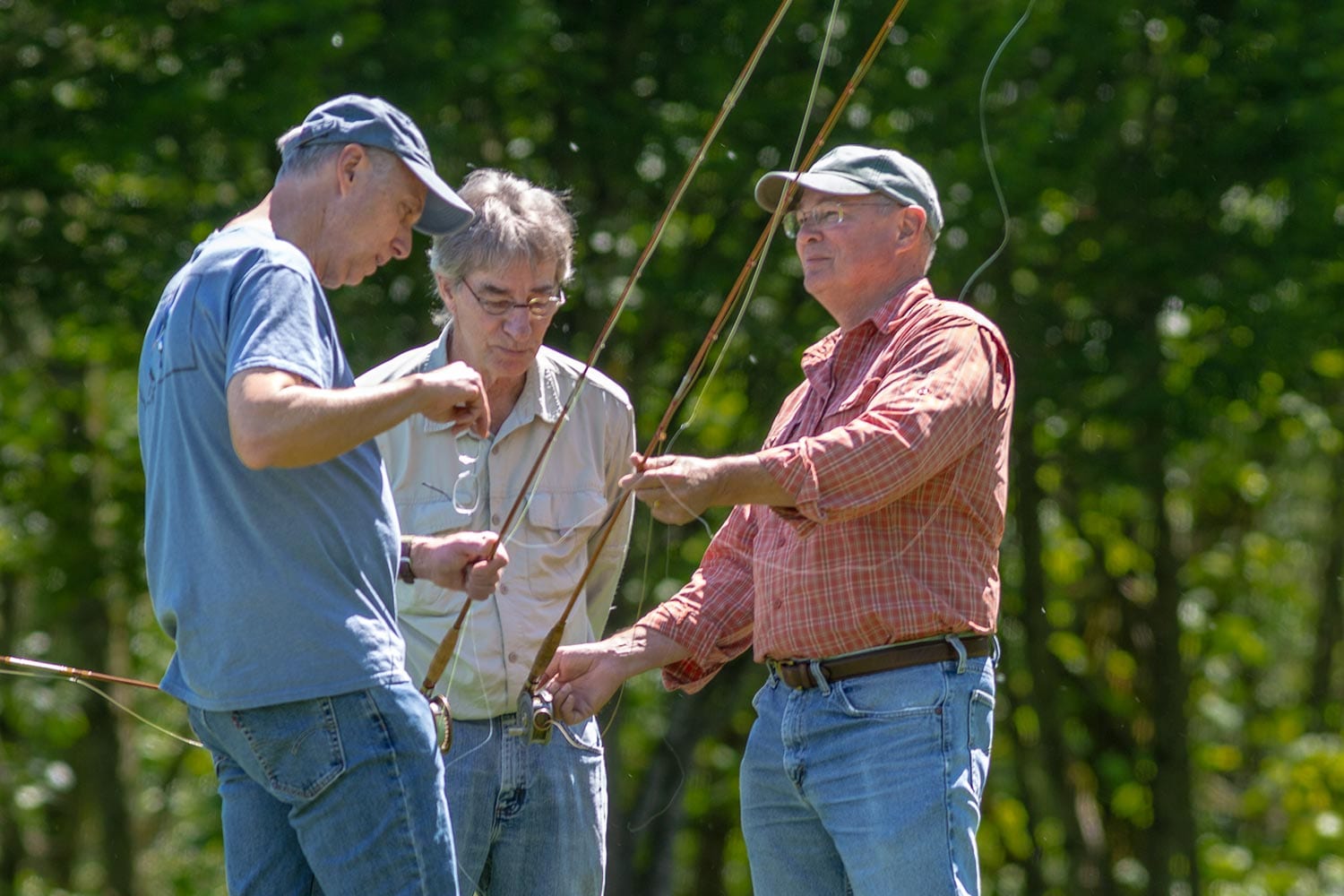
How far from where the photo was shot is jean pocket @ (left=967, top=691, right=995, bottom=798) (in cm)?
275

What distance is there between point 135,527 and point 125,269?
5.65 ft

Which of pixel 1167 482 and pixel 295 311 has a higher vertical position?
pixel 295 311

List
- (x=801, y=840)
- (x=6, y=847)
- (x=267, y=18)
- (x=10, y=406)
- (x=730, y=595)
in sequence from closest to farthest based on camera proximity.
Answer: (x=801, y=840), (x=730, y=595), (x=267, y=18), (x=10, y=406), (x=6, y=847)

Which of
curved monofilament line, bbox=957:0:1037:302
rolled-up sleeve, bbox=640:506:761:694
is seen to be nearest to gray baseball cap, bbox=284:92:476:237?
rolled-up sleeve, bbox=640:506:761:694

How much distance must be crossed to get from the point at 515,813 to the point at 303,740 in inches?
30.3

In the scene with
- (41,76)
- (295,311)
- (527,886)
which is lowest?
(527,886)

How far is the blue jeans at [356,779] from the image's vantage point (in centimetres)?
225

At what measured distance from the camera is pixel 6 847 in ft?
35.8

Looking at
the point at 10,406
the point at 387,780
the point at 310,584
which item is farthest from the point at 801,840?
the point at 10,406

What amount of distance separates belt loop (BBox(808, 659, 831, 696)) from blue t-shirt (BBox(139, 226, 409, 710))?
2.59ft

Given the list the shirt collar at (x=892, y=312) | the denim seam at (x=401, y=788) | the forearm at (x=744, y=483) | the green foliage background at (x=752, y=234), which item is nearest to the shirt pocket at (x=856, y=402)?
the shirt collar at (x=892, y=312)

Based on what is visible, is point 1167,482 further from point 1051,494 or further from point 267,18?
point 267,18

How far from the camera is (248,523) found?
→ 2246 millimetres

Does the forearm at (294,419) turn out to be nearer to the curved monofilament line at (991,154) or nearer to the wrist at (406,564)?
the wrist at (406,564)
